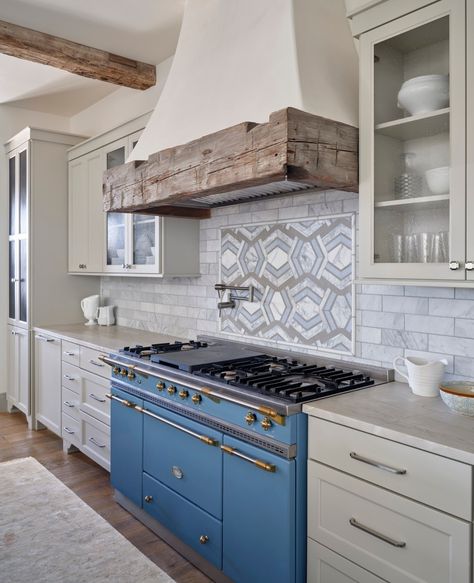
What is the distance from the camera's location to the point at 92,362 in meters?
3.40

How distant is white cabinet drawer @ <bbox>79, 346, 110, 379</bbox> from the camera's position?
3269mm

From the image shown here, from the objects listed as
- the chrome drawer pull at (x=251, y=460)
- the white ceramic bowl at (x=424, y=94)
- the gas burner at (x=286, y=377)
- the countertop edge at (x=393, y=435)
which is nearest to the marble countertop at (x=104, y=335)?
the gas burner at (x=286, y=377)

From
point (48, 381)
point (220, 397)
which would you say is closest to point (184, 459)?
point (220, 397)

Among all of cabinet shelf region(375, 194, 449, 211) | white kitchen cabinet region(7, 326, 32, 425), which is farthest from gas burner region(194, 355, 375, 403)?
white kitchen cabinet region(7, 326, 32, 425)

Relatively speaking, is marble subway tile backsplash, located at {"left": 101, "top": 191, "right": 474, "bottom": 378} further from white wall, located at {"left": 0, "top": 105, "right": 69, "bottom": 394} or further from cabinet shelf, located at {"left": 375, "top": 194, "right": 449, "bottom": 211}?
white wall, located at {"left": 0, "top": 105, "right": 69, "bottom": 394}

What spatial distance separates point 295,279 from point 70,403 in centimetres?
205

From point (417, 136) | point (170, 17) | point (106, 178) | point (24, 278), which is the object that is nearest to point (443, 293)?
point (417, 136)

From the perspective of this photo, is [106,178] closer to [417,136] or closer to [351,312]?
[351,312]

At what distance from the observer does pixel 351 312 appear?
249 cm

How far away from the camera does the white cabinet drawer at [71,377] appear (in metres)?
3.63

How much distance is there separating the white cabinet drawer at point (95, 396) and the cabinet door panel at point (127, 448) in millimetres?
260

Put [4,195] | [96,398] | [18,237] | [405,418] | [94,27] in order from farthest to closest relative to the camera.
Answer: [4,195]
[18,237]
[96,398]
[94,27]
[405,418]

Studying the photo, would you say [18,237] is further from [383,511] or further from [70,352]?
[383,511]

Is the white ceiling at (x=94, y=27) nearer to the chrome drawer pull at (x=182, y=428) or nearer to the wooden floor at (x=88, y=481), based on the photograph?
the chrome drawer pull at (x=182, y=428)
